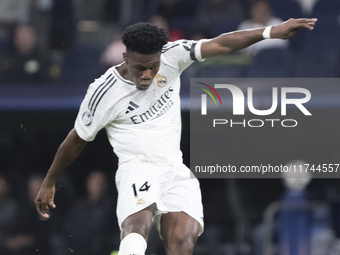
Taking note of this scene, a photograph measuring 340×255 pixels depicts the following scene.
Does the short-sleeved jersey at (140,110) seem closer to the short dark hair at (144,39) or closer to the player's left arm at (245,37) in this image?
the player's left arm at (245,37)

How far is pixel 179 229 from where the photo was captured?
3580 mm

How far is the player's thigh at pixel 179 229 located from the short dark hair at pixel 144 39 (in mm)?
1112

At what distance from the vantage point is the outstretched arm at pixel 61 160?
12.6 ft

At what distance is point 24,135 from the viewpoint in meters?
7.27

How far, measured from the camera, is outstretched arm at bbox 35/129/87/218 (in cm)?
384

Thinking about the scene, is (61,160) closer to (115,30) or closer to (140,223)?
(140,223)

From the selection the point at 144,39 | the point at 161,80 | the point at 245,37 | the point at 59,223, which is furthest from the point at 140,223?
the point at 59,223

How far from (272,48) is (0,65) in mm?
3337

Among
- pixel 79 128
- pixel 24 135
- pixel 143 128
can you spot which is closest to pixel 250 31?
pixel 143 128

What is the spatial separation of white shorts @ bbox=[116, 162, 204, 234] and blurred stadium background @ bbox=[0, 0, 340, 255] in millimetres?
2787

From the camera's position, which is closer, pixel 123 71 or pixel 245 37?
pixel 245 37

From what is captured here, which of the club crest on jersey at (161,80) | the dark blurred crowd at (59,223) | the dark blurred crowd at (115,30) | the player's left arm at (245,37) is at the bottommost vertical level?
the dark blurred crowd at (59,223)

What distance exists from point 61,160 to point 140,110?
2.28 feet

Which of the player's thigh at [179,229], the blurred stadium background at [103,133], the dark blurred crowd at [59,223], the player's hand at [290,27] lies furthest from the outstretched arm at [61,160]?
the dark blurred crowd at [59,223]
